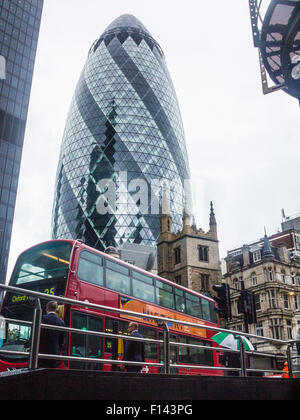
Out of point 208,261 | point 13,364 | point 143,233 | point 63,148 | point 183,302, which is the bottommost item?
point 13,364

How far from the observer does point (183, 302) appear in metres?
16.7

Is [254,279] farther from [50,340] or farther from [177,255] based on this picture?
[50,340]

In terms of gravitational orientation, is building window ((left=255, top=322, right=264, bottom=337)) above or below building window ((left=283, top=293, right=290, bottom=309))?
below

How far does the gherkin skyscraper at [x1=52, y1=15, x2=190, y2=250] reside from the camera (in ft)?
269

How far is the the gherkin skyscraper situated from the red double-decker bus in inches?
2525

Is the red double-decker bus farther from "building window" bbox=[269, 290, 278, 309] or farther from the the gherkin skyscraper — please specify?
the the gherkin skyscraper

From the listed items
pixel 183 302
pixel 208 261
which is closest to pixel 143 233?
pixel 208 261

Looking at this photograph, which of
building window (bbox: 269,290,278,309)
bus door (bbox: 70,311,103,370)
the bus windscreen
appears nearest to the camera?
bus door (bbox: 70,311,103,370)

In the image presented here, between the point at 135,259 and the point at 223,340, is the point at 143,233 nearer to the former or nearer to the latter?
the point at 135,259

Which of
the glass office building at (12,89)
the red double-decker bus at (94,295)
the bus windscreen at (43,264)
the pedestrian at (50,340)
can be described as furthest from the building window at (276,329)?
the pedestrian at (50,340)

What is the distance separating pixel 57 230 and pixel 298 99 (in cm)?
8016

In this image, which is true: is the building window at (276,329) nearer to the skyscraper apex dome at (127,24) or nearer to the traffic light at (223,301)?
the traffic light at (223,301)

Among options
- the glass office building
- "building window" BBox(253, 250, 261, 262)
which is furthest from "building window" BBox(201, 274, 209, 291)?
the glass office building
